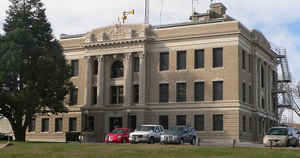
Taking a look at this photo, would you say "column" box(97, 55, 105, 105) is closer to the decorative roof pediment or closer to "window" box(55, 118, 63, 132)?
the decorative roof pediment

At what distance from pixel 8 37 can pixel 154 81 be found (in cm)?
1790

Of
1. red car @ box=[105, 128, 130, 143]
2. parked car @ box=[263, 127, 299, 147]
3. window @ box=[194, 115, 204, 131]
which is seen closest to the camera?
parked car @ box=[263, 127, 299, 147]

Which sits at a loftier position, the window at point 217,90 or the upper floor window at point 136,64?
the upper floor window at point 136,64

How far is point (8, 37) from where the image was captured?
157ft

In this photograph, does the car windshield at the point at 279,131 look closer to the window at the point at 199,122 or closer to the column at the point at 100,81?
the window at the point at 199,122

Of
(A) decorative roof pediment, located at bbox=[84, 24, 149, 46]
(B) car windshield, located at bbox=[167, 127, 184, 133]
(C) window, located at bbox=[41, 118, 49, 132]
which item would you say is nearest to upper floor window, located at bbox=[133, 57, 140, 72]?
(A) decorative roof pediment, located at bbox=[84, 24, 149, 46]

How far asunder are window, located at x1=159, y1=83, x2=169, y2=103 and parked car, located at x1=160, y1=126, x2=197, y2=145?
49.8ft

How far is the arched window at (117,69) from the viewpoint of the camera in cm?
6115

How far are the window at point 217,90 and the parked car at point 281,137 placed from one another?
54.5ft

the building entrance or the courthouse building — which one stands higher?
the courthouse building

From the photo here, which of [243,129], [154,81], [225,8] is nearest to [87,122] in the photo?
[154,81]

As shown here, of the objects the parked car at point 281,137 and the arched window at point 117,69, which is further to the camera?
the arched window at point 117,69

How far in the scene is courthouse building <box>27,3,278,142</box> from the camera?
54.5m

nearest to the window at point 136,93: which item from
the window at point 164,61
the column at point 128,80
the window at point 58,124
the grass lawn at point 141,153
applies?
the column at point 128,80
